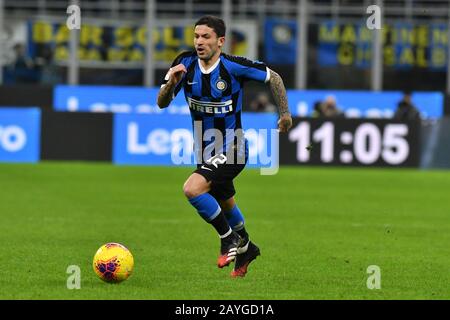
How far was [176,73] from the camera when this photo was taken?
9312 millimetres

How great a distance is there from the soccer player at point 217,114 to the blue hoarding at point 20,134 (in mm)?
13844

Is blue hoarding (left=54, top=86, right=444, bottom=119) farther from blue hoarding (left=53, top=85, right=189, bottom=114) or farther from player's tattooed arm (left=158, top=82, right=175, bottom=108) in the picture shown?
player's tattooed arm (left=158, top=82, right=175, bottom=108)

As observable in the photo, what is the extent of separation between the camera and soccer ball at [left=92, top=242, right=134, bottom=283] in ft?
30.2

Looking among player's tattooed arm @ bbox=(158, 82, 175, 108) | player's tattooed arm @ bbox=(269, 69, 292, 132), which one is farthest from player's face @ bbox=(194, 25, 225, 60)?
player's tattooed arm @ bbox=(269, 69, 292, 132)

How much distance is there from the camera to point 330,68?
34.1m

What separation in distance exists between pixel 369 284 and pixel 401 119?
47.9ft

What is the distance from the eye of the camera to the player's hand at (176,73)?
30.5ft

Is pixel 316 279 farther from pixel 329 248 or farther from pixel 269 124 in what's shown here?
pixel 269 124

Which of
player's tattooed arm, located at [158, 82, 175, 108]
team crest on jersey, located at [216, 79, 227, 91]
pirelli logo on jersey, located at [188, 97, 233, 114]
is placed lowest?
pirelli logo on jersey, located at [188, 97, 233, 114]

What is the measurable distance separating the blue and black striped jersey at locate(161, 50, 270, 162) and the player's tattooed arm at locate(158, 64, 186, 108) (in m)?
0.16

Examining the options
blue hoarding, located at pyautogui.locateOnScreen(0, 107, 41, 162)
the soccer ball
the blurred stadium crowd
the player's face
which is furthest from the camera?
the blurred stadium crowd

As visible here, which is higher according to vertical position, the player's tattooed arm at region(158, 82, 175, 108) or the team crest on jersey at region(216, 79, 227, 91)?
the team crest on jersey at region(216, 79, 227, 91)

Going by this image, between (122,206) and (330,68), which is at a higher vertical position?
(330,68)
